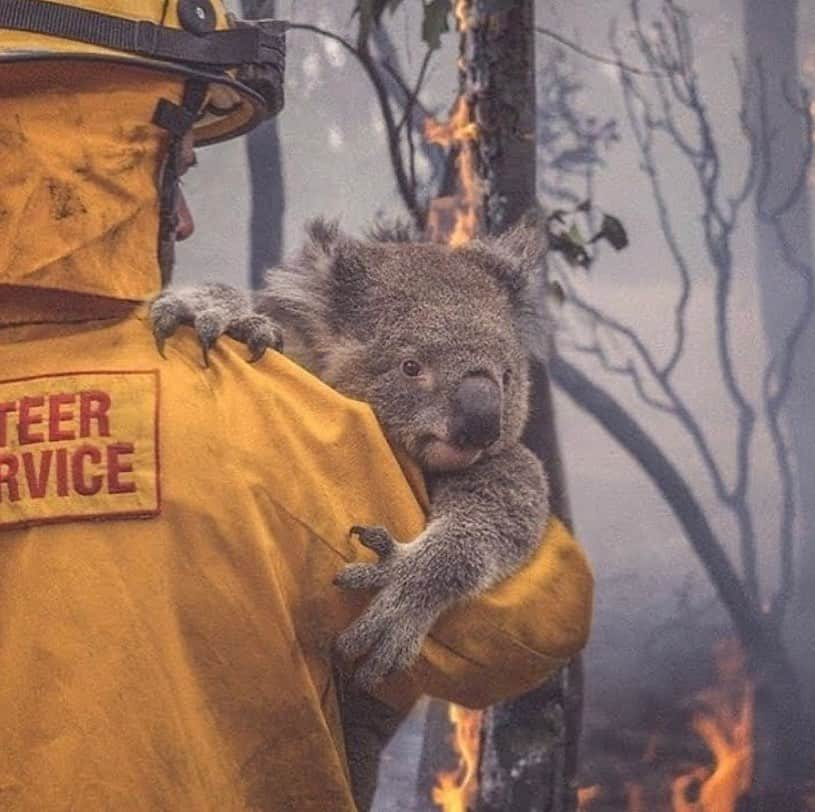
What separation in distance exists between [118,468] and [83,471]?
0.03m

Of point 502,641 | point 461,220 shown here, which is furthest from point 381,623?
point 461,220

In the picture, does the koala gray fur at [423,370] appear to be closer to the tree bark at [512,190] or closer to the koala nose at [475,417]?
the koala nose at [475,417]

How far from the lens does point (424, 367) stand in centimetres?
148

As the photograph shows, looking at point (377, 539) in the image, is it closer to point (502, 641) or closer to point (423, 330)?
point (502, 641)

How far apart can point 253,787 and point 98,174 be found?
58 centimetres

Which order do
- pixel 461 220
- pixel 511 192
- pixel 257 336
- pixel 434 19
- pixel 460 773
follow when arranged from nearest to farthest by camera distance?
pixel 257 336, pixel 434 19, pixel 511 192, pixel 461 220, pixel 460 773

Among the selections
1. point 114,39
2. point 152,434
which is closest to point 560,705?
point 152,434

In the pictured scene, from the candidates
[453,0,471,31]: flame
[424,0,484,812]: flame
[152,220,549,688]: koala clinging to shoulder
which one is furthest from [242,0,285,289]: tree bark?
[152,220,549,688]: koala clinging to shoulder

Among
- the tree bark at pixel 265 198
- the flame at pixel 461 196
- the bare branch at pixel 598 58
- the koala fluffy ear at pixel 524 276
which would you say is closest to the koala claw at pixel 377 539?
the koala fluffy ear at pixel 524 276

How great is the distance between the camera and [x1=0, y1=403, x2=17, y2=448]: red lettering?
127cm

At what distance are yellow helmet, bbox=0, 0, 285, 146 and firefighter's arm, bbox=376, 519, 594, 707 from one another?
0.54 m

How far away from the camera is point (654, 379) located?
3.47 metres

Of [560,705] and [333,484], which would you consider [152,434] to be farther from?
[560,705]

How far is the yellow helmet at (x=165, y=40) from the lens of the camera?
4.06 feet
